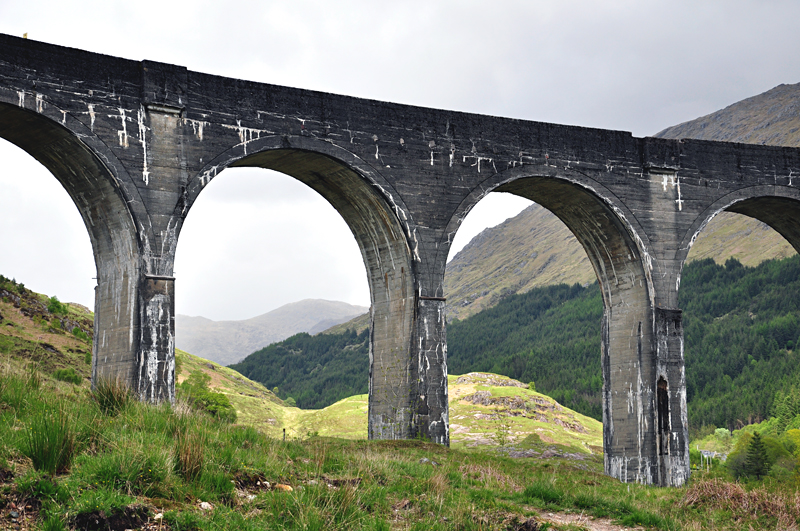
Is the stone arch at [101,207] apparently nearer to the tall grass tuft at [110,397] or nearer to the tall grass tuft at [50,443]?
the tall grass tuft at [110,397]

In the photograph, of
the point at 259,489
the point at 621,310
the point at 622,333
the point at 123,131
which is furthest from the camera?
the point at 621,310

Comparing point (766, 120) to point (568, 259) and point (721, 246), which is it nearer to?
point (568, 259)

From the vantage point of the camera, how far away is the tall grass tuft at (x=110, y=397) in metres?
9.61

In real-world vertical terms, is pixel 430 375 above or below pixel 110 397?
above

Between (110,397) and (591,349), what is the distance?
92747 millimetres

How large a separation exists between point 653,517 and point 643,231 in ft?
31.2

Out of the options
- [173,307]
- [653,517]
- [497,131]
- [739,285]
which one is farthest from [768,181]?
[739,285]

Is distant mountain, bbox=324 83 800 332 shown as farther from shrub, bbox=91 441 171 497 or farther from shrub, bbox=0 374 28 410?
shrub, bbox=91 441 171 497

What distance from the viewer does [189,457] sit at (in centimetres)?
796

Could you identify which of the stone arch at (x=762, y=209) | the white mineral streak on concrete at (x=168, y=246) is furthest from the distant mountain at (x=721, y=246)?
the white mineral streak on concrete at (x=168, y=246)

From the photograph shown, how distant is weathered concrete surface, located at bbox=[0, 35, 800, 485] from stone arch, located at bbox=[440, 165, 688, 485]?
3 cm

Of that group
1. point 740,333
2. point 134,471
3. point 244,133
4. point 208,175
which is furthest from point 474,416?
point 740,333

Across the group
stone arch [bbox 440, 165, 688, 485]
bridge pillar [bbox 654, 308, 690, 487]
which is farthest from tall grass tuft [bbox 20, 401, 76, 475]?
bridge pillar [bbox 654, 308, 690, 487]

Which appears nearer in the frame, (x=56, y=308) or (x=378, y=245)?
(x=378, y=245)
